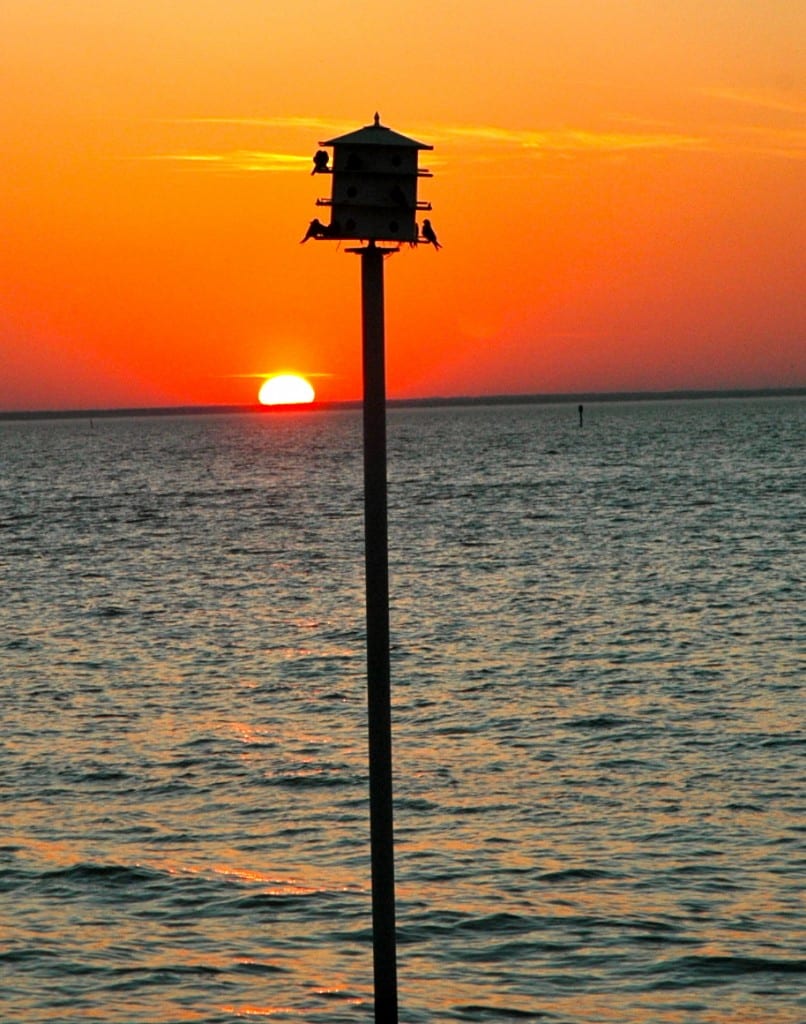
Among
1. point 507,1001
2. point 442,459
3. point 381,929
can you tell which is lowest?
point 507,1001

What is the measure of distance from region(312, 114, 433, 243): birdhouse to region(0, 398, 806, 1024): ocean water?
25.5 ft

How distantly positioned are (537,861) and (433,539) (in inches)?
2073

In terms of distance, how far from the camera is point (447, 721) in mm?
30125

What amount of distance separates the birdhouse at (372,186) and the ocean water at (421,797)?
778cm

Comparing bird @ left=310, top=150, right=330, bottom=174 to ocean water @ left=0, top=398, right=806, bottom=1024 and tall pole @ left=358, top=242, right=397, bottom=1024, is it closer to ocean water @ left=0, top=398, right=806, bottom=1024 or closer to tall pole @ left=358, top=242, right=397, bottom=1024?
tall pole @ left=358, top=242, right=397, bottom=1024

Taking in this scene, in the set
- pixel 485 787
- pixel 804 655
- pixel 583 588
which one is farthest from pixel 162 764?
pixel 583 588

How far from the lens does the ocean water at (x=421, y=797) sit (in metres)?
17.7

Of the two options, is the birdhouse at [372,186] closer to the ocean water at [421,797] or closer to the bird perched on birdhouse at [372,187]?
the bird perched on birdhouse at [372,187]

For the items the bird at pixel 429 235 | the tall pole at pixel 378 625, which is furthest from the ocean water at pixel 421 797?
the bird at pixel 429 235

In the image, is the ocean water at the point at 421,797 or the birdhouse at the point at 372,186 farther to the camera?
the ocean water at the point at 421,797

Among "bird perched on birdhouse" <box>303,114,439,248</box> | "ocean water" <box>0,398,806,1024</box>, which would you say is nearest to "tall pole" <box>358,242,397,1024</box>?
"bird perched on birdhouse" <box>303,114,439,248</box>

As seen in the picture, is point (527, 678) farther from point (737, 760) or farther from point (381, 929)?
point (381, 929)

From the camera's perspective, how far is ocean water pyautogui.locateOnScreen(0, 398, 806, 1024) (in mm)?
17672

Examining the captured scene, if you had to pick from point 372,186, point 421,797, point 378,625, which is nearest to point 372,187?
point 372,186
